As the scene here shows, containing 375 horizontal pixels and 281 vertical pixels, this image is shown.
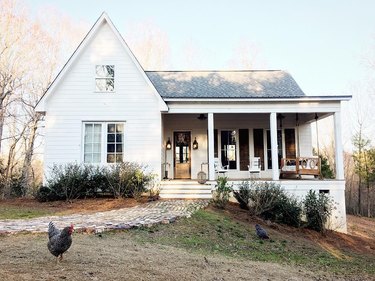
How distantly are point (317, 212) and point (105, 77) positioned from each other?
9.97 m

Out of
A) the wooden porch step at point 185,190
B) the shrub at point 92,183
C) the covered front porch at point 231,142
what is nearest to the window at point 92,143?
the shrub at point 92,183

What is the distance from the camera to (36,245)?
17.4ft

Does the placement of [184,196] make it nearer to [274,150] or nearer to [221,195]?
[221,195]

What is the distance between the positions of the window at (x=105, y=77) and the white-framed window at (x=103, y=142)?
5.19 feet

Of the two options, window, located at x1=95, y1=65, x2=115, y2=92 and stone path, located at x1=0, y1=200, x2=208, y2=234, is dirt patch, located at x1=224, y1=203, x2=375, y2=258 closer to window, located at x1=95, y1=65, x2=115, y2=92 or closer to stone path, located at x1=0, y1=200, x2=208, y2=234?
stone path, located at x1=0, y1=200, x2=208, y2=234

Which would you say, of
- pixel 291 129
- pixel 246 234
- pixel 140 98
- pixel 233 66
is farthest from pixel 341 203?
pixel 233 66

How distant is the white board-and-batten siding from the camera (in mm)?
12844

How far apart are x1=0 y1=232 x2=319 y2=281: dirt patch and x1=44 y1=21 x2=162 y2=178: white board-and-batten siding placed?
23.4 ft

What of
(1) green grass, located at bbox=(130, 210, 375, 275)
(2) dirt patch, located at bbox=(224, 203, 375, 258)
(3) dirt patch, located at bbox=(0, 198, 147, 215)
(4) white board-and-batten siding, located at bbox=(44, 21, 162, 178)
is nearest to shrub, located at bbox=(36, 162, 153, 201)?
(3) dirt patch, located at bbox=(0, 198, 147, 215)

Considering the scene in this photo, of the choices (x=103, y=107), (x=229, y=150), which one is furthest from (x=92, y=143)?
(x=229, y=150)

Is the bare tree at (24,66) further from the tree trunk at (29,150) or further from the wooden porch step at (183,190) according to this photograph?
the wooden porch step at (183,190)

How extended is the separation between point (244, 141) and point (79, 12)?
20561 millimetres

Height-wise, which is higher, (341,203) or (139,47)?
(139,47)

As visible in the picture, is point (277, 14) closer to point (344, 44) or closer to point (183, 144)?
point (344, 44)
